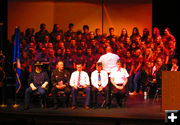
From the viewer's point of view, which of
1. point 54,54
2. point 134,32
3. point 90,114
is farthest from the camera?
point 134,32

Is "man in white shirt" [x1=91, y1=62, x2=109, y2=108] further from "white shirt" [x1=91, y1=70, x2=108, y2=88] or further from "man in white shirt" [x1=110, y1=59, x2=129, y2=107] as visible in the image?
"man in white shirt" [x1=110, y1=59, x2=129, y2=107]

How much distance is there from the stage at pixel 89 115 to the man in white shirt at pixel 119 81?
33 cm

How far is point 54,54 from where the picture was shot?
35.0ft

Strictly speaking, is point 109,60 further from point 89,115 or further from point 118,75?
point 89,115

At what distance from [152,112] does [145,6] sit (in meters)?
5.95

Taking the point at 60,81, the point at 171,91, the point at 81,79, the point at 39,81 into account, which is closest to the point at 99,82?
the point at 81,79

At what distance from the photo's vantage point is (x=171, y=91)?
7.43m

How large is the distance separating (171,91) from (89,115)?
1.95m

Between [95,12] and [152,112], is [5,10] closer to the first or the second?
[95,12]

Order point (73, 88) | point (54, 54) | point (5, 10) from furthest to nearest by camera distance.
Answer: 1. point (5, 10)
2. point (54, 54)
3. point (73, 88)

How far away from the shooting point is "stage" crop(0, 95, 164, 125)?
280 inches

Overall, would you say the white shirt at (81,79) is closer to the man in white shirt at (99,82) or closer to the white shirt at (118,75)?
the man in white shirt at (99,82)

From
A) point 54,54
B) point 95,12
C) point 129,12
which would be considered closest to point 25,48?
point 54,54

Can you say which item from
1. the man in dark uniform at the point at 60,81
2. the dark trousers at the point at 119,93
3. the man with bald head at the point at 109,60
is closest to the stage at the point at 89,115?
the dark trousers at the point at 119,93
